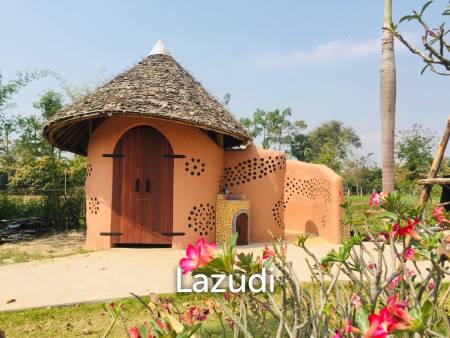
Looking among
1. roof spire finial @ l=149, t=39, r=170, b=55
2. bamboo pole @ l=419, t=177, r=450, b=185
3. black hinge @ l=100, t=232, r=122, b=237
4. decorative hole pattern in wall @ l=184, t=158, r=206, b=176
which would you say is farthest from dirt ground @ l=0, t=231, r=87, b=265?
bamboo pole @ l=419, t=177, r=450, b=185

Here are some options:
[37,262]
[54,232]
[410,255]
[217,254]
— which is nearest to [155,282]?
[37,262]

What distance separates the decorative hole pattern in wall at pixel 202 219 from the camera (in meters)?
7.55

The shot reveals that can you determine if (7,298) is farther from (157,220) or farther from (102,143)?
(102,143)

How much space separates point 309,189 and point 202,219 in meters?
3.93

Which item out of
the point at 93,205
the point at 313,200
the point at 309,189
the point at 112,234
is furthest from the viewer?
the point at 309,189

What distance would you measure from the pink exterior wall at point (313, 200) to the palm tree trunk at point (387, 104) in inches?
46.2

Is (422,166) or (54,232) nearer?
(54,232)

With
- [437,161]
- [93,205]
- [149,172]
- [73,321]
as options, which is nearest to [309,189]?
[149,172]

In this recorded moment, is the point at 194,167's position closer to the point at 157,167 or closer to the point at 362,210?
the point at 157,167

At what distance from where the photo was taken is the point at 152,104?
6.99 metres

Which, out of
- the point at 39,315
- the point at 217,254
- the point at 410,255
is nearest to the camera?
the point at 217,254

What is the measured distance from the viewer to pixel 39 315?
368cm

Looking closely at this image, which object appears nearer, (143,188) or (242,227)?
(143,188)

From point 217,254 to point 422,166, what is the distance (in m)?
19.5
